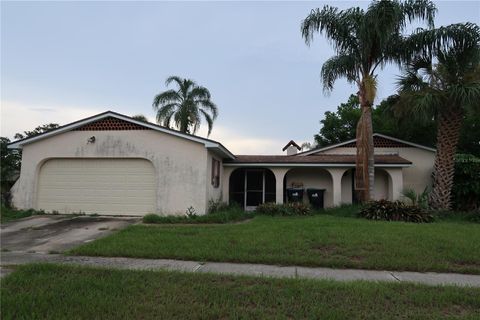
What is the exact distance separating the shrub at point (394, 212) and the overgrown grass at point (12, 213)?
1202 centimetres

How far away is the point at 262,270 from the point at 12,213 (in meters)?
10.9

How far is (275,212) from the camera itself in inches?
527

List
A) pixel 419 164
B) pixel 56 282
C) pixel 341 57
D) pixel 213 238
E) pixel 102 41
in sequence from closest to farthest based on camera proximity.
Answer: pixel 56 282, pixel 213 238, pixel 102 41, pixel 341 57, pixel 419 164

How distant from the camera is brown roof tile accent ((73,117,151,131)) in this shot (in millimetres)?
12938

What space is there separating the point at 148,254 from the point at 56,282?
2002 millimetres

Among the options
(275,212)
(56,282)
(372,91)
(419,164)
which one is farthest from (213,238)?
(419,164)

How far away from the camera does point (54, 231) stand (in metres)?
9.53

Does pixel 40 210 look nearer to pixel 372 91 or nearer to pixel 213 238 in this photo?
pixel 213 238

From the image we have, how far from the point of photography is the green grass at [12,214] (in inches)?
466

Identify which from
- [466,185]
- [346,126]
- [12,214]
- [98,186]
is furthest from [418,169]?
→ [12,214]

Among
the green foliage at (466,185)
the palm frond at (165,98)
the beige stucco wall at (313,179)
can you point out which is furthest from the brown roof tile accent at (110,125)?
the green foliage at (466,185)

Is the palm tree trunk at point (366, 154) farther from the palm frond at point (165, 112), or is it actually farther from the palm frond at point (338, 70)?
the palm frond at point (165, 112)

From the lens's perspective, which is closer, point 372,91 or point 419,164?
point 372,91

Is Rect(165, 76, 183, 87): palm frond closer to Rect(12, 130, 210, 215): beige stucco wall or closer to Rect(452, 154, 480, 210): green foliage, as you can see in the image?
Rect(12, 130, 210, 215): beige stucco wall
